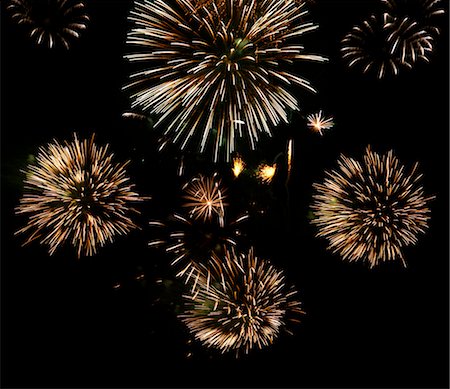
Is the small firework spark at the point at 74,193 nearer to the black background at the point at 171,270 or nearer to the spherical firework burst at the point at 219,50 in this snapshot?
the black background at the point at 171,270

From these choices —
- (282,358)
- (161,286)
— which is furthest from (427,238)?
(161,286)

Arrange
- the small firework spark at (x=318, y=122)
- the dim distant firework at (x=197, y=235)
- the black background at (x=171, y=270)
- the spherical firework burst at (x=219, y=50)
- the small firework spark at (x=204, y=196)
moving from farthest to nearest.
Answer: the small firework spark at (x=318, y=122)
the dim distant firework at (x=197, y=235)
the small firework spark at (x=204, y=196)
the black background at (x=171, y=270)
the spherical firework burst at (x=219, y=50)

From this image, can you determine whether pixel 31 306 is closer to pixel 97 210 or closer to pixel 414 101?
pixel 97 210

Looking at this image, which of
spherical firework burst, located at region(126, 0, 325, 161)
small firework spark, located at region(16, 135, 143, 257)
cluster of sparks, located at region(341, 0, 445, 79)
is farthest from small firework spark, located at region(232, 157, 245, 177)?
cluster of sparks, located at region(341, 0, 445, 79)

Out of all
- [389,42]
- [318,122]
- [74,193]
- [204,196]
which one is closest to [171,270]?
[204,196]

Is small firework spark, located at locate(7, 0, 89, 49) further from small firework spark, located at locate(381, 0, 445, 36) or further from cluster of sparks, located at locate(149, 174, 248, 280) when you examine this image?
small firework spark, located at locate(381, 0, 445, 36)

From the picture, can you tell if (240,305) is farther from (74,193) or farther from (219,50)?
(219,50)

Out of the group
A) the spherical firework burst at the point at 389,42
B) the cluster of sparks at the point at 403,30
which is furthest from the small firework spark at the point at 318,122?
the cluster of sparks at the point at 403,30
